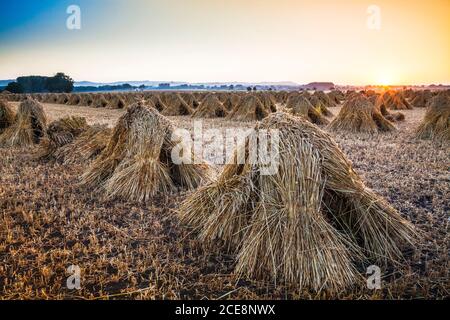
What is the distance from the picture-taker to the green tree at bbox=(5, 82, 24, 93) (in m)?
72.9

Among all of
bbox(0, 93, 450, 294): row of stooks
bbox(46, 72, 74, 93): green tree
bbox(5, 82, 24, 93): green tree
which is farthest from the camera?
bbox(46, 72, 74, 93): green tree

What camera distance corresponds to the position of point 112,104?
98.0 ft

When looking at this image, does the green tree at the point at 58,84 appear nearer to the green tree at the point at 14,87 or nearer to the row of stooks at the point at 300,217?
the green tree at the point at 14,87

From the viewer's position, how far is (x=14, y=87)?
243ft

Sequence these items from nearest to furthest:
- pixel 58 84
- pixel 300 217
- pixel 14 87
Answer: pixel 300 217 < pixel 14 87 < pixel 58 84

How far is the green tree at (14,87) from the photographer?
239 ft

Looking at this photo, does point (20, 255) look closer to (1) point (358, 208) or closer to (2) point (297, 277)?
(2) point (297, 277)

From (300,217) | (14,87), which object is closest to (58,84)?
(14,87)

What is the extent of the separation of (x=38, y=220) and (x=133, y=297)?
7.86ft

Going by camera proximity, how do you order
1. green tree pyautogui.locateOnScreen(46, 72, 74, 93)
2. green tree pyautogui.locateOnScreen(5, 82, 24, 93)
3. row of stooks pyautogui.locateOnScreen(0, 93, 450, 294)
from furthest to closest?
green tree pyautogui.locateOnScreen(46, 72, 74, 93)
green tree pyautogui.locateOnScreen(5, 82, 24, 93)
row of stooks pyautogui.locateOnScreen(0, 93, 450, 294)

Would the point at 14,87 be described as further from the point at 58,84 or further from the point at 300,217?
the point at 300,217

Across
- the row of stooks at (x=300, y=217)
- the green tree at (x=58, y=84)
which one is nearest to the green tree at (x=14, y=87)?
the green tree at (x=58, y=84)

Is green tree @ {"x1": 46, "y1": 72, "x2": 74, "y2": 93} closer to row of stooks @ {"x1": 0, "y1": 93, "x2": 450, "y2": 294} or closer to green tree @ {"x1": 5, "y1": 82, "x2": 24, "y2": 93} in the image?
green tree @ {"x1": 5, "y1": 82, "x2": 24, "y2": 93}

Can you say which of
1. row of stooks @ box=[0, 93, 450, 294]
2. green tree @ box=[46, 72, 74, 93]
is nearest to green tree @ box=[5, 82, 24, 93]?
green tree @ box=[46, 72, 74, 93]
